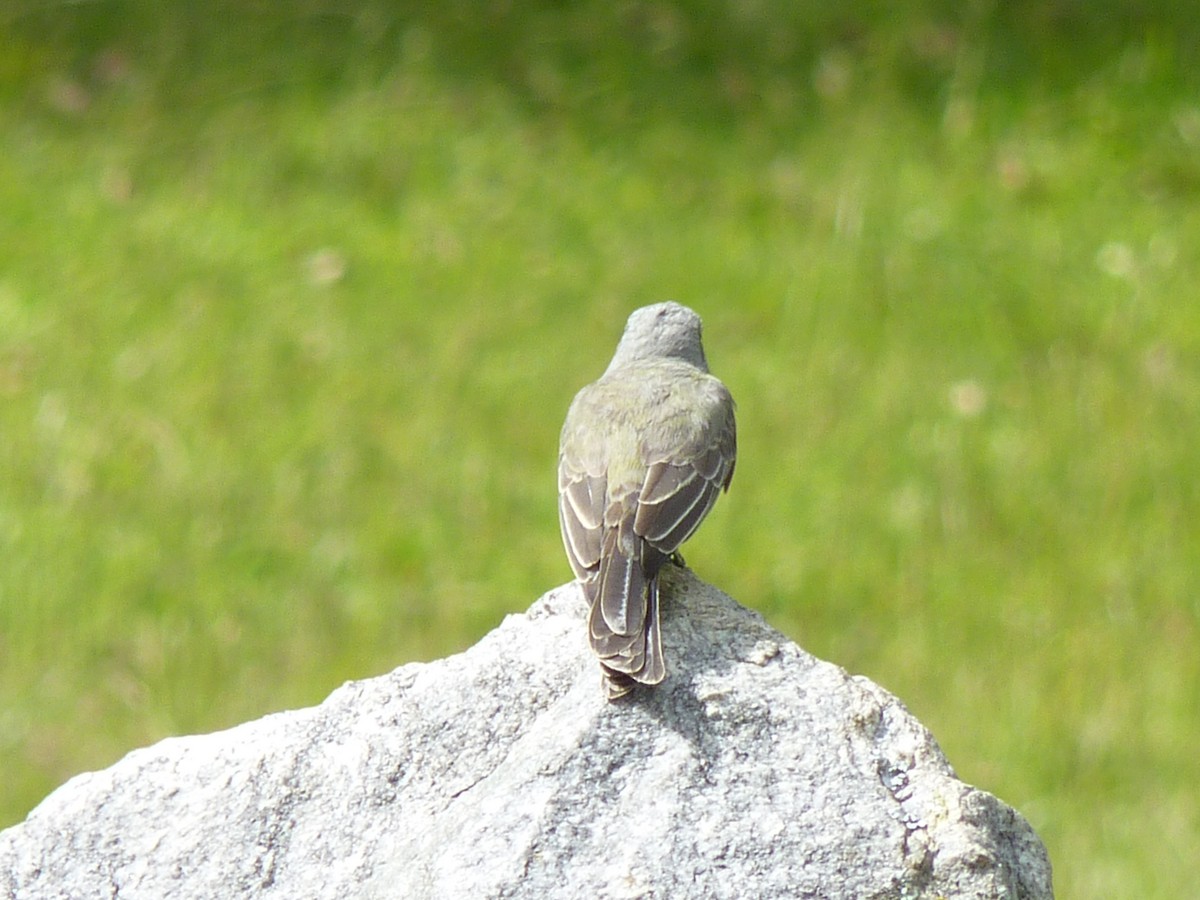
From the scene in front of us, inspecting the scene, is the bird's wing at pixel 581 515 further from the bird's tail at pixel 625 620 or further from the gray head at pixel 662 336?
the gray head at pixel 662 336

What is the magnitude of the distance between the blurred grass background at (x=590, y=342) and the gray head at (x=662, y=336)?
212cm

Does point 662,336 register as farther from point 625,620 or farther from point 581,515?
point 625,620

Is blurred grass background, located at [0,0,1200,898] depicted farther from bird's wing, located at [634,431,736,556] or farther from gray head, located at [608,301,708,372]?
bird's wing, located at [634,431,736,556]

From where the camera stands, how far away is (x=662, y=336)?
4.81 m

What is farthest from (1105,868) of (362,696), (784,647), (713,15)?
(713,15)

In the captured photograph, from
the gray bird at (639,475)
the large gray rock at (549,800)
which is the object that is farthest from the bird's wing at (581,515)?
the large gray rock at (549,800)

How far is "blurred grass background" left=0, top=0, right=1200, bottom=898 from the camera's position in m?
6.64

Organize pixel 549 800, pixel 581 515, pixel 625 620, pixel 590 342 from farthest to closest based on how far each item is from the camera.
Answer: pixel 590 342, pixel 581 515, pixel 625 620, pixel 549 800

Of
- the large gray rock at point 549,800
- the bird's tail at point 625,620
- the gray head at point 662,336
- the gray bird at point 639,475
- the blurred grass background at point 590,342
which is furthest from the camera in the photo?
the blurred grass background at point 590,342

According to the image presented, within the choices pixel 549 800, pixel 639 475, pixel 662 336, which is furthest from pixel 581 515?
pixel 549 800

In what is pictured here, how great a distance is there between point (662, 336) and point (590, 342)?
325 centimetres

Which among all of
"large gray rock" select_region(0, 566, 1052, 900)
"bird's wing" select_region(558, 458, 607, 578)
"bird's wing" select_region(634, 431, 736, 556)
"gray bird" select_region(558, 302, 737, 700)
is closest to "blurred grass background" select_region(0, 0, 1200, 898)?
"gray bird" select_region(558, 302, 737, 700)

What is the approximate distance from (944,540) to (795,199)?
7.65ft

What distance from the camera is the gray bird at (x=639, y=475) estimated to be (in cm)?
334
